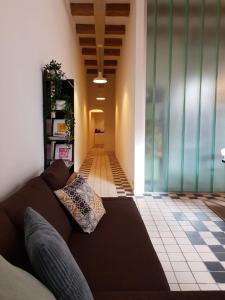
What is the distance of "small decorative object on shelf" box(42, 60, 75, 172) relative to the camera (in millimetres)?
3158

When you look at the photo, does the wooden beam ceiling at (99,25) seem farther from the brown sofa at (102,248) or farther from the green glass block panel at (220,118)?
the brown sofa at (102,248)

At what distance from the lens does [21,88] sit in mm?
2328

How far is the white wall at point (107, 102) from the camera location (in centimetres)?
1205

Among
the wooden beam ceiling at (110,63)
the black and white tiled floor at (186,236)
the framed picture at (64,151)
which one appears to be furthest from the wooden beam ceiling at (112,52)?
the framed picture at (64,151)

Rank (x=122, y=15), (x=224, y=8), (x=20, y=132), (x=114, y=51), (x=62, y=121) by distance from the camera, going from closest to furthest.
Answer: (x=20, y=132) < (x=62, y=121) < (x=224, y=8) < (x=122, y=15) < (x=114, y=51)

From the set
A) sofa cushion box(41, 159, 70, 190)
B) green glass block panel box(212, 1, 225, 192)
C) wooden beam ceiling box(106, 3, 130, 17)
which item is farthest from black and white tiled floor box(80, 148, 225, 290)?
wooden beam ceiling box(106, 3, 130, 17)

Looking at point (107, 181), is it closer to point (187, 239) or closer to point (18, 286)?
point (187, 239)

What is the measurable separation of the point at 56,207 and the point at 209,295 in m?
1.08

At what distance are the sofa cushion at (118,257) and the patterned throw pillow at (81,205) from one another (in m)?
0.07

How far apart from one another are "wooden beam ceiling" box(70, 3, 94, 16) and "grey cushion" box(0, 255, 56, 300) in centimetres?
563

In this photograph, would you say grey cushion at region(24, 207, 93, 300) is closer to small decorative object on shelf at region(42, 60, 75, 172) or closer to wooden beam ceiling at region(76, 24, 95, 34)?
small decorative object on shelf at region(42, 60, 75, 172)

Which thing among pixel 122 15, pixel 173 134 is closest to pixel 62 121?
pixel 173 134

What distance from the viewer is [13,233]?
→ 130cm

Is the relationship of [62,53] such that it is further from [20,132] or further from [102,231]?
[102,231]
